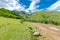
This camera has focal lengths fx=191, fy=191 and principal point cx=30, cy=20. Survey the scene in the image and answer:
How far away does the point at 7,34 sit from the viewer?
23.0 metres

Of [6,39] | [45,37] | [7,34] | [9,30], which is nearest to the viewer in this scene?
[6,39]

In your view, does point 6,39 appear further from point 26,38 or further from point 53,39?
point 53,39

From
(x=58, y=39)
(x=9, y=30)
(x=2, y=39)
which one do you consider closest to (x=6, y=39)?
(x=2, y=39)

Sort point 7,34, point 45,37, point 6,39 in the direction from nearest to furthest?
point 6,39 < point 7,34 < point 45,37

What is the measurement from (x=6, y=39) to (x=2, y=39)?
17.6 inches

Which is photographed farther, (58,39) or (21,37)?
(58,39)

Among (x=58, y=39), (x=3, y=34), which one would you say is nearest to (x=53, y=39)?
(x=58, y=39)

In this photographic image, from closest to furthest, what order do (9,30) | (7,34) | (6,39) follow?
1. (6,39)
2. (7,34)
3. (9,30)

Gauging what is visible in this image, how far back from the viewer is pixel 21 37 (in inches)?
884

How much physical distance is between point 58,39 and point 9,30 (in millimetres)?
6937

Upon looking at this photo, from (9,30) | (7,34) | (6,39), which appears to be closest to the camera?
(6,39)

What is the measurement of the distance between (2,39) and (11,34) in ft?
6.98

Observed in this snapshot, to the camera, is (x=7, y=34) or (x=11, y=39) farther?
(x=7, y=34)

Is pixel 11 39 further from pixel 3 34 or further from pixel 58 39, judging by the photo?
pixel 58 39
